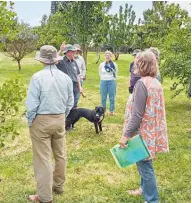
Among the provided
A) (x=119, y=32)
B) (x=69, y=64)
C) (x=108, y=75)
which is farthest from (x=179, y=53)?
(x=119, y=32)

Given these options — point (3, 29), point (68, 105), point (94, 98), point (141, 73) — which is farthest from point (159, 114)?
point (94, 98)

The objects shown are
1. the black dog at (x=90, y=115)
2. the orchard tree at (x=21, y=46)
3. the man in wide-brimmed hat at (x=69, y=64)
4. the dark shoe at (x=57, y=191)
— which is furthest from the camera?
the orchard tree at (x=21, y=46)

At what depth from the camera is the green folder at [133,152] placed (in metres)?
3.83

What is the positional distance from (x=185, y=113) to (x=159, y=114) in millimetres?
7206

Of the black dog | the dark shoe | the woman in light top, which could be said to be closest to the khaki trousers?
the dark shoe

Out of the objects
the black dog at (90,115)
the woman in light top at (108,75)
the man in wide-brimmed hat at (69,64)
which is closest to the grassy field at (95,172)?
the black dog at (90,115)

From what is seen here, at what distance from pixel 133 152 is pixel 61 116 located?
3.22 feet

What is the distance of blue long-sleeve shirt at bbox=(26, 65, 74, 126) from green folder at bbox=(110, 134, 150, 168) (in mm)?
873

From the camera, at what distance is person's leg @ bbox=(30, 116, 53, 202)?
4141mm

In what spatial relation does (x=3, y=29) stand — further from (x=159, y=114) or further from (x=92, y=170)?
(x=92, y=170)

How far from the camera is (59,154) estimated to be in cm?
450

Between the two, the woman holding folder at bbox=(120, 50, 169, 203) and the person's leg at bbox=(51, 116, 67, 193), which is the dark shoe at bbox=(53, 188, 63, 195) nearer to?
the person's leg at bbox=(51, 116, 67, 193)

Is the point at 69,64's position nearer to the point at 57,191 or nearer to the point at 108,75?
the point at 108,75

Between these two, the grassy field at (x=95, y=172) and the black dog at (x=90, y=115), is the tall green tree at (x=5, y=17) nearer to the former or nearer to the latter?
the grassy field at (x=95, y=172)
